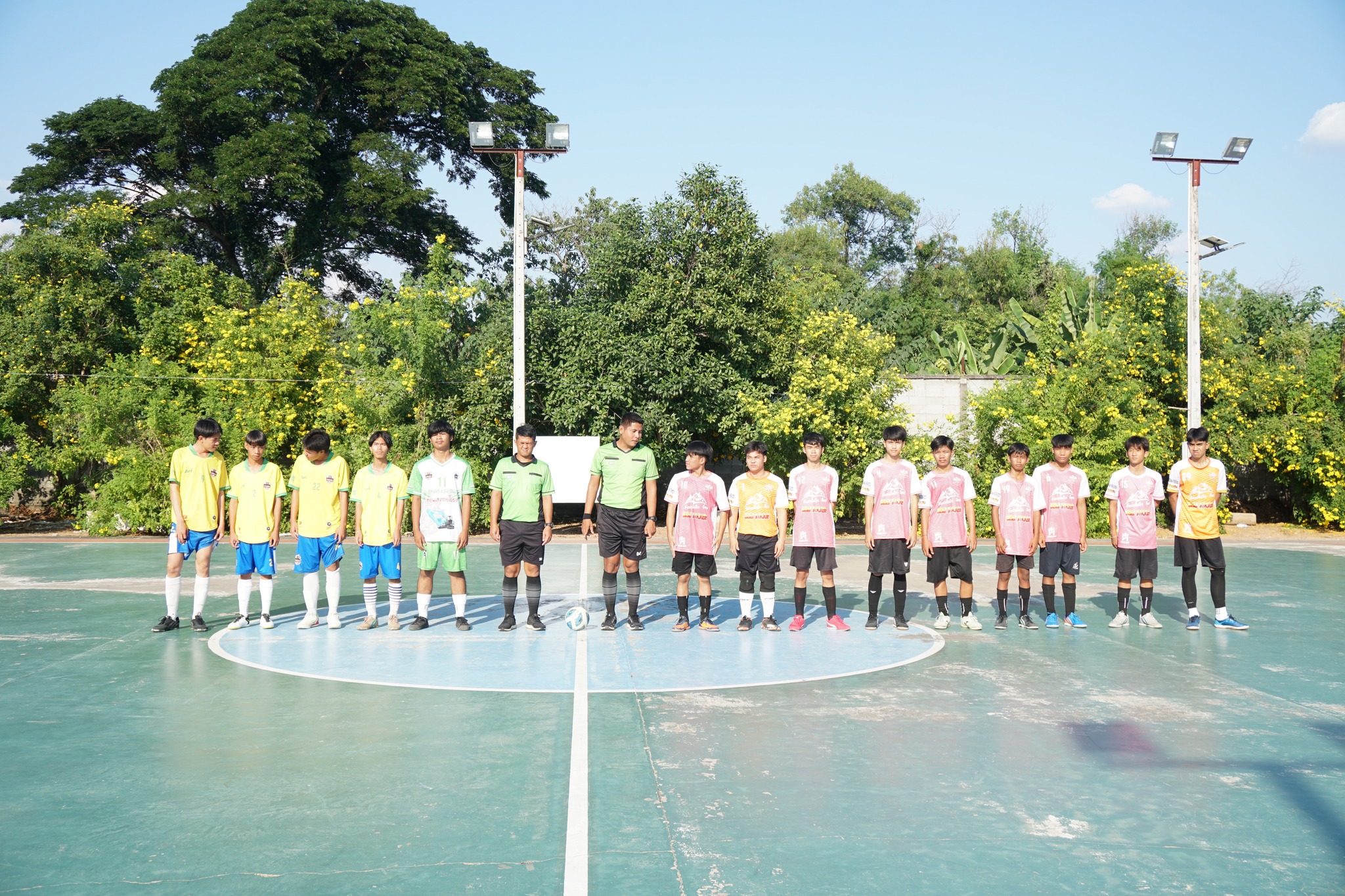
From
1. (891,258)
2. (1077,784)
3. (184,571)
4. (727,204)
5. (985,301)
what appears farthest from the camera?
(891,258)

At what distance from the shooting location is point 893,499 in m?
9.69

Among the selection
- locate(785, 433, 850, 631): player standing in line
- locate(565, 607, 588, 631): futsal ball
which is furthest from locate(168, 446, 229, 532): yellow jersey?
locate(785, 433, 850, 631): player standing in line

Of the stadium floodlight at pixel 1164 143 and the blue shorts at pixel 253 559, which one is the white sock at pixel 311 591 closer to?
the blue shorts at pixel 253 559

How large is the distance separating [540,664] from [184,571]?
29.9 feet

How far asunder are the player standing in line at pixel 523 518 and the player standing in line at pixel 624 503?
1.47ft

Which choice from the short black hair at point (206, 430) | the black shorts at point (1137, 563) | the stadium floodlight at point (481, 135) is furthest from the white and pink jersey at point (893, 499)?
the stadium floodlight at point (481, 135)

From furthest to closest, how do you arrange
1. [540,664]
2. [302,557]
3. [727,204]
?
[727,204] → [302,557] → [540,664]

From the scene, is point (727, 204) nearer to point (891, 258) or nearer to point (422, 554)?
point (422, 554)

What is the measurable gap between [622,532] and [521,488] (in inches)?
41.0

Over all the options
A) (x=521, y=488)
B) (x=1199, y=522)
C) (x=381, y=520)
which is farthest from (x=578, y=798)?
(x=1199, y=522)

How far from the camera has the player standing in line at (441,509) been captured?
9516 millimetres

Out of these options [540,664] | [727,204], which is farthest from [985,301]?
[540,664]

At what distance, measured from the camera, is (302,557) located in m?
9.66

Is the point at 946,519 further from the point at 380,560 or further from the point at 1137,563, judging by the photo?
the point at 380,560
